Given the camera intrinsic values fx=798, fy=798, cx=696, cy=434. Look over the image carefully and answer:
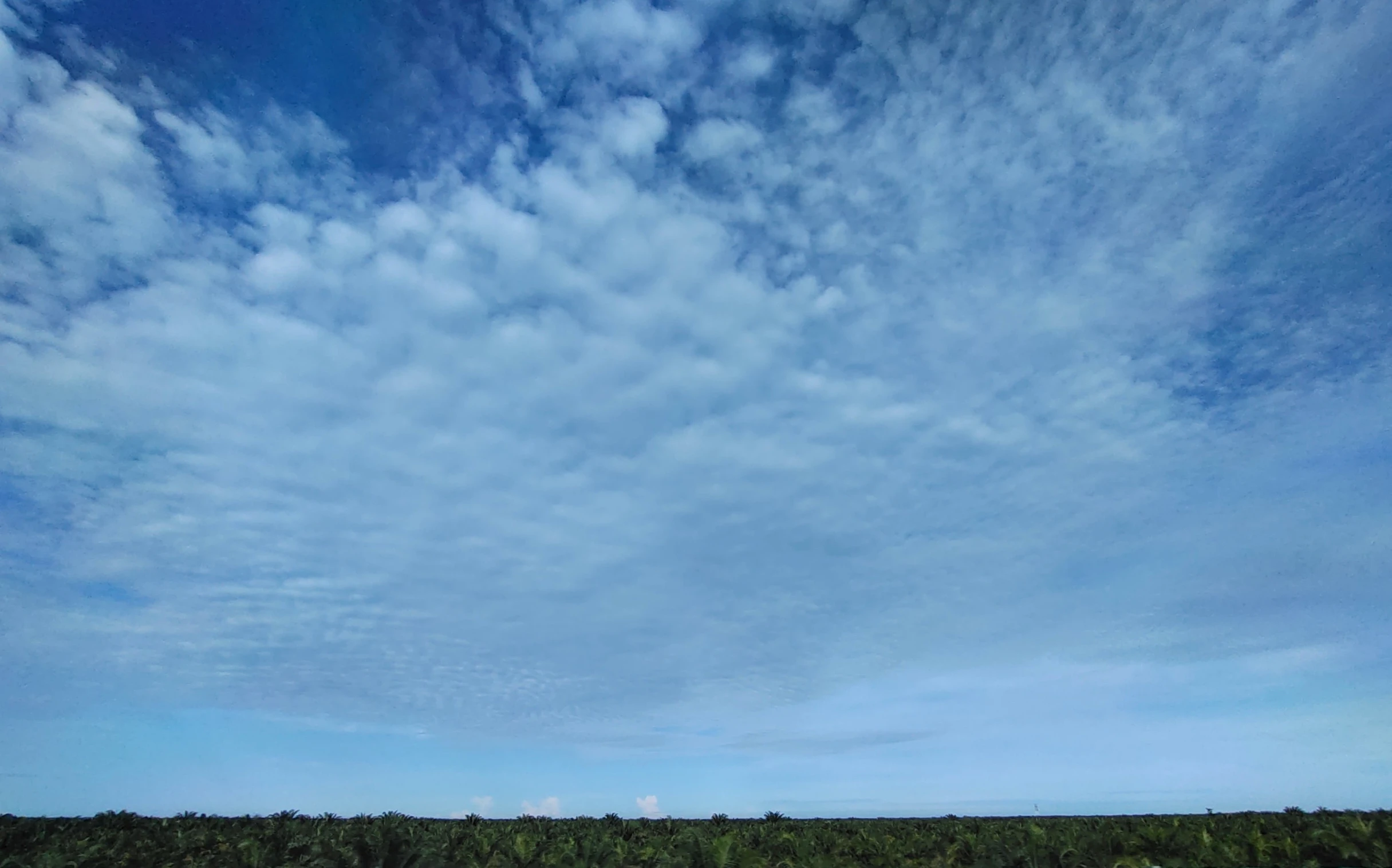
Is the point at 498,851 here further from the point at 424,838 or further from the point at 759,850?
the point at 759,850

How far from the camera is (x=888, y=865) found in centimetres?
3194

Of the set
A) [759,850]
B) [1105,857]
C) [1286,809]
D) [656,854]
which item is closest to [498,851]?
[656,854]

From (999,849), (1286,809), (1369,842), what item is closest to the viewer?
(1369,842)

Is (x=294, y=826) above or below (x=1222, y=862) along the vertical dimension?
above

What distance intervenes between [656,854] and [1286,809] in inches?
2254

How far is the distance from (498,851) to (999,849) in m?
18.4

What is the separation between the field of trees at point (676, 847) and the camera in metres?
25.1

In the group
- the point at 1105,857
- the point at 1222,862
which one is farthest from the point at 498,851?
the point at 1222,862

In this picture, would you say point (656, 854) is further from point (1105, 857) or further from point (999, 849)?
point (1105, 857)

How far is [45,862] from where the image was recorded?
85.1 ft

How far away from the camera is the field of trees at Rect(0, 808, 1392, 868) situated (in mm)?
25078

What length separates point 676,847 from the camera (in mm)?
33125

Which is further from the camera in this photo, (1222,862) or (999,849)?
(999,849)

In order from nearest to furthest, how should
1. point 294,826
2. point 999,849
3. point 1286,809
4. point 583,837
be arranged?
point 999,849 → point 583,837 → point 294,826 → point 1286,809
